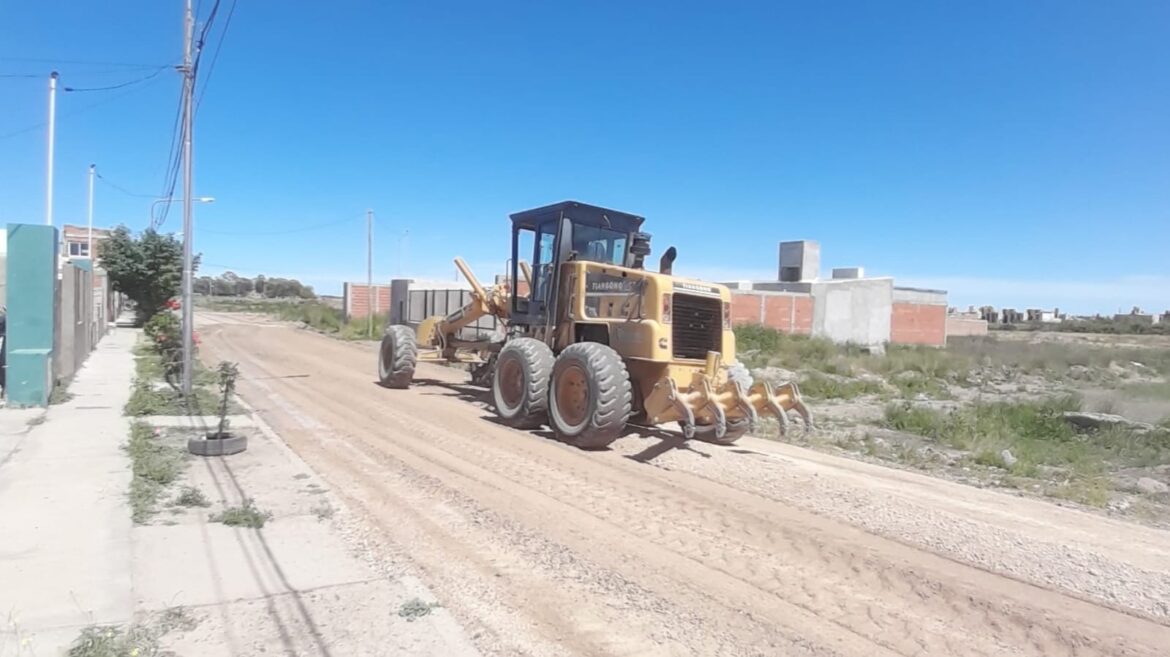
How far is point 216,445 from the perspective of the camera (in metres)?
8.30

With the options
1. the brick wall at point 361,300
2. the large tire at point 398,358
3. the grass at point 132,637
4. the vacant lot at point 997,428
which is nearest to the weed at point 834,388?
the vacant lot at point 997,428

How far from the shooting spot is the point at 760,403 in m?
8.78

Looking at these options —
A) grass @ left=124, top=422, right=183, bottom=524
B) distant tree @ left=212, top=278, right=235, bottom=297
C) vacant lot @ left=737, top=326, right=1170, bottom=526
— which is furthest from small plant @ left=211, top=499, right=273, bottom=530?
distant tree @ left=212, top=278, right=235, bottom=297

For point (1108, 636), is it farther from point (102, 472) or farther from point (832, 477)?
point (102, 472)

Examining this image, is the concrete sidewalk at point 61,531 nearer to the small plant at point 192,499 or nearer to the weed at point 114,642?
the weed at point 114,642

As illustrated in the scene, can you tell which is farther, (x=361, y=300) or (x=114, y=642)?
(x=361, y=300)

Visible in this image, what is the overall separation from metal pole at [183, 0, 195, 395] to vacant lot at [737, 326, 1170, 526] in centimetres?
922

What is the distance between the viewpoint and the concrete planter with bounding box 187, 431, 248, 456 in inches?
325

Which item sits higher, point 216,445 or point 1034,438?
point 216,445

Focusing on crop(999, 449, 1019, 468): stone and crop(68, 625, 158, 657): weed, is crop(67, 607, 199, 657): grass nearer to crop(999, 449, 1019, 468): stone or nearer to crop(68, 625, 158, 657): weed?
crop(68, 625, 158, 657): weed

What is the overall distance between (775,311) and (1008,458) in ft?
83.8

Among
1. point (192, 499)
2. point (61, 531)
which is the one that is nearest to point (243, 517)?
point (192, 499)

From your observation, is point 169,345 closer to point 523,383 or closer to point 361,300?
point 523,383

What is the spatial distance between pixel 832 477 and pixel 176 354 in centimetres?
1157
